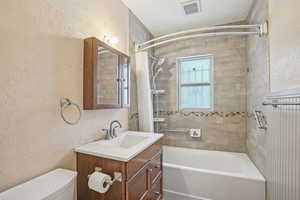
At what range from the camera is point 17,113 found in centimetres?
87

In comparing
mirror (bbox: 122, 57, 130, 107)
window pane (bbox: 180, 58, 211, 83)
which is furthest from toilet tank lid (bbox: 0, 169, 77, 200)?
window pane (bbox: 180, 58, 211, 83)

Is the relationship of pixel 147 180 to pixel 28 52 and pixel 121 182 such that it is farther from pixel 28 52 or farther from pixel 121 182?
pixel 28 52

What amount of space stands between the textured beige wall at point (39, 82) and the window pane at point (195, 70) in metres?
1.80

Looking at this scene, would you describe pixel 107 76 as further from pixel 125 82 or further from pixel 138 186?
pixel 138 186

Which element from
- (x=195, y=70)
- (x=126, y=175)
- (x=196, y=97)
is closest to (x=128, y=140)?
(x=126, y=175)

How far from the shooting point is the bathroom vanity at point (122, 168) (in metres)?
1.03

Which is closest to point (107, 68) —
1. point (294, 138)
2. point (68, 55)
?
point (68, 55)

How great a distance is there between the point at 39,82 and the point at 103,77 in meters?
0.55

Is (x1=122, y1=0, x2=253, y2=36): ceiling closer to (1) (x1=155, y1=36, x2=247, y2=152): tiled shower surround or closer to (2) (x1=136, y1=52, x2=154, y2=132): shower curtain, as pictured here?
(1) (x1=155, y1=36, x2=247, y2=152): tiled shower surround

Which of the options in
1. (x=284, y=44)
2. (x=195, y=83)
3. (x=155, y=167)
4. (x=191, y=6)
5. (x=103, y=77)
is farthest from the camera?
(x=195, y=83)

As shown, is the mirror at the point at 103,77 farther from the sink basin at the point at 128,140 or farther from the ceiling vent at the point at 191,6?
the ceiling vent at the point at 191,6

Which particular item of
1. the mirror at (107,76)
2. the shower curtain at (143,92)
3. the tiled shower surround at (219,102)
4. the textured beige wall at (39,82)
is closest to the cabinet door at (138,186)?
the textured beige wall at (39,82)

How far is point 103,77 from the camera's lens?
145 cm

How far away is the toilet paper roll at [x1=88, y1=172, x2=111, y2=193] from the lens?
0.95 metres
